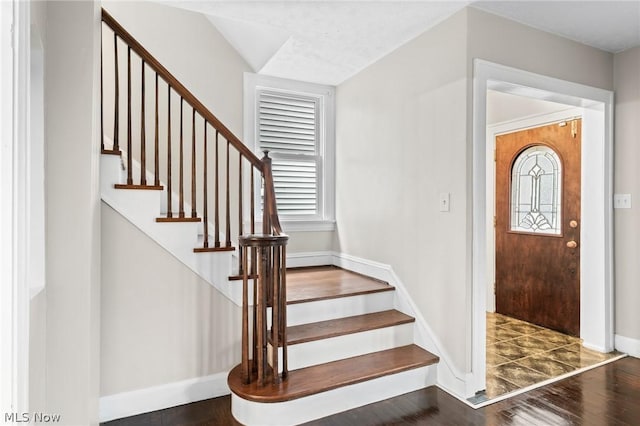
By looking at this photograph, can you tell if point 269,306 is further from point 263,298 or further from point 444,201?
point 444,201

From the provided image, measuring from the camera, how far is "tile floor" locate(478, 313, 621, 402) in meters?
2.64

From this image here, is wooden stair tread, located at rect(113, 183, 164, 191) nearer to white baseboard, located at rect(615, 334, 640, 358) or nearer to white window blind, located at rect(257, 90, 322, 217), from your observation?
white window blind, located at rect(257, 90, 322, 217)

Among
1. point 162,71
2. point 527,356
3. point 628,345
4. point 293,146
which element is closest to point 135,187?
point 162,71

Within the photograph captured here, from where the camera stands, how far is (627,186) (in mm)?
3061

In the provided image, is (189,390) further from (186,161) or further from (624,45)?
(624,45)

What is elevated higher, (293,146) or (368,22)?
(368,22)

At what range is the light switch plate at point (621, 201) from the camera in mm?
3055

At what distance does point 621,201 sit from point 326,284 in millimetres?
2584

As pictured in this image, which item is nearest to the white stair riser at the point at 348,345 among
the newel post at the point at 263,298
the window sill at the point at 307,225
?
the newel post at the point at 263,298

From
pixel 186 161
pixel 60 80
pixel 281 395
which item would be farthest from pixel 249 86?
pixel 281 395

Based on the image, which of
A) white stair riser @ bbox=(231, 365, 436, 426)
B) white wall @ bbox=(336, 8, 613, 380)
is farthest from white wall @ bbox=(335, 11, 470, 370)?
white stair riser @ bbox=(231, 365, 436, 426)

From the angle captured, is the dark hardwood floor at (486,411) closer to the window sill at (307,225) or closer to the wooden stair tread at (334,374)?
the wooden stair tread at (334,374)

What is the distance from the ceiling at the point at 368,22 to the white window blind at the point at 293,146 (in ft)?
2.00

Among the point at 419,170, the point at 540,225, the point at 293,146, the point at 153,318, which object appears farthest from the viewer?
the point at 293,146
